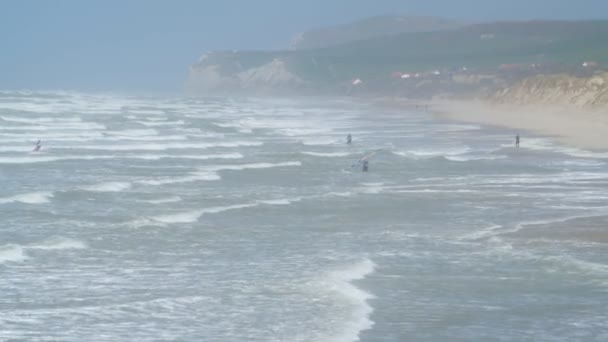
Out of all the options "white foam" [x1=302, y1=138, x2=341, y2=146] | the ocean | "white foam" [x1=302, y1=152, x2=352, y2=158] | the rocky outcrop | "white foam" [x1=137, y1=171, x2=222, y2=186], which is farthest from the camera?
the rocky outcrop

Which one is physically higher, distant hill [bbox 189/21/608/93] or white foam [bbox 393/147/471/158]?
distant hill [bbox 189/21/608/93]

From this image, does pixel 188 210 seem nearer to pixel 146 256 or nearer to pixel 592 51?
pixel 146 256

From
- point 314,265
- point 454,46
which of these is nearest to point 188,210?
point 314,265

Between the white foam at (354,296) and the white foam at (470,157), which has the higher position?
the white foam at (470,157)

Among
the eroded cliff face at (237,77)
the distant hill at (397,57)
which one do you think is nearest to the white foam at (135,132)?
the distant hill at (397,57)

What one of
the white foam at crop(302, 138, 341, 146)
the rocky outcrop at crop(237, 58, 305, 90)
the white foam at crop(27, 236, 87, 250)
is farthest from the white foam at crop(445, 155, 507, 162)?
the rocky outcrop at crop(237, 58, 305, 90)

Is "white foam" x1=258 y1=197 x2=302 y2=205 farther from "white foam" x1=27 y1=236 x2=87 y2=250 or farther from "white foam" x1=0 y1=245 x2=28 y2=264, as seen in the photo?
"white foam" x1=0 y1=245 x2=28 y2=264

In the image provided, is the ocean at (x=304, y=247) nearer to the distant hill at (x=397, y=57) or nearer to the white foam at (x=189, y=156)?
the white foam at (x=189, y=156)
